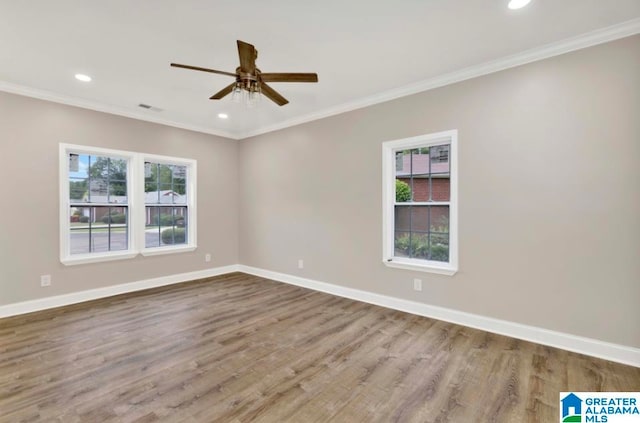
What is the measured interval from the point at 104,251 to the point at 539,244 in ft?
18.0

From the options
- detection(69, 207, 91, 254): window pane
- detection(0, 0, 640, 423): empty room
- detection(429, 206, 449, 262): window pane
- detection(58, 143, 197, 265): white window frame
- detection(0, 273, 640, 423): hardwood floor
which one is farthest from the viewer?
detection(69, 207, 91, 254): window pane

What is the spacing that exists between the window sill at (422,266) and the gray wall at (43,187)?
144 inches

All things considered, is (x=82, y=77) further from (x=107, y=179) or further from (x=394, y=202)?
(x=394, y=202)

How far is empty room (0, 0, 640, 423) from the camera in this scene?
7.12 ft

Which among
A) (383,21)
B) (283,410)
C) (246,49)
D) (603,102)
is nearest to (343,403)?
(283,410)

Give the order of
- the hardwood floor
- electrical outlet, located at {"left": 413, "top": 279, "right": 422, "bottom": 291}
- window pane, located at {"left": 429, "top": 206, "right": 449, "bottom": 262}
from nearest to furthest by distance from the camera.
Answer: the hardwood floor → window pane, located at {"left": 429, "top": 206, "right": 449, "bottom": 262} → electrical outlet, located at {"left": 413, "top": 279, "right": 422, "bottom": 291}

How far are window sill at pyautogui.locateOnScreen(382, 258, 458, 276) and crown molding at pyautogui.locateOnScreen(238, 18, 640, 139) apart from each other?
206cm

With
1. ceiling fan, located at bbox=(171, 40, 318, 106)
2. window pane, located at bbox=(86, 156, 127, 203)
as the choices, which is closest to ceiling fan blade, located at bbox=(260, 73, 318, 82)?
ceiling fan, located at bbox=(171, 40, 318, 106)

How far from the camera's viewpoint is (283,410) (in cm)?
192

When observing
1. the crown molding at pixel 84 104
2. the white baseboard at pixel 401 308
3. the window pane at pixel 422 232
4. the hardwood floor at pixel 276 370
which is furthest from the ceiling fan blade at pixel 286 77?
the crown molding at pixel 84 104

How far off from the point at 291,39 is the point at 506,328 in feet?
11.3

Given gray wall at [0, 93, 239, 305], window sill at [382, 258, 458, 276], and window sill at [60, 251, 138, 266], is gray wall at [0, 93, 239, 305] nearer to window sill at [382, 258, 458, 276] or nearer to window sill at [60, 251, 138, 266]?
window sill at [60, 251, 138, 266]

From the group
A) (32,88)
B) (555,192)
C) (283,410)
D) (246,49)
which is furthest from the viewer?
(32,88)

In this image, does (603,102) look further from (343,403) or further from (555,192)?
(343,403)
